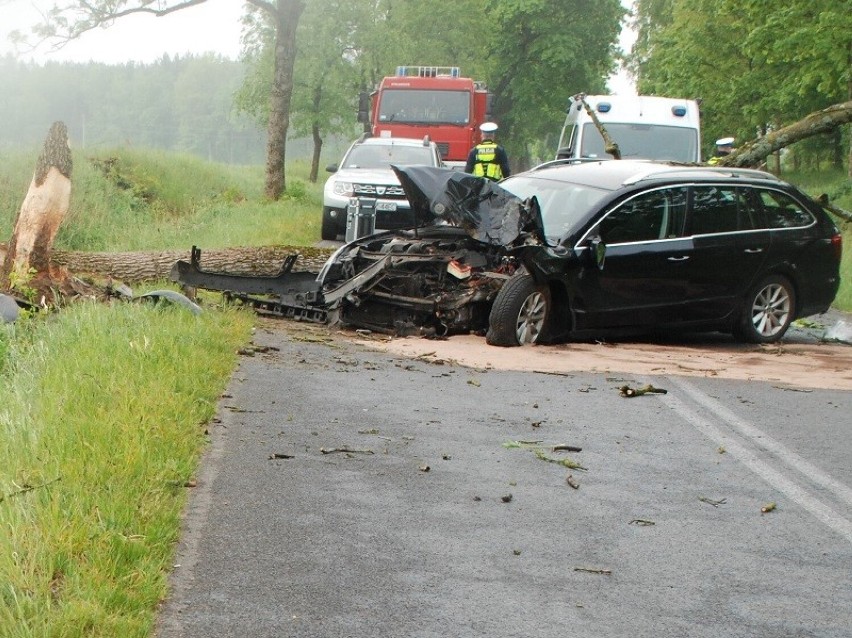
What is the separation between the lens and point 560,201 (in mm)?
11641

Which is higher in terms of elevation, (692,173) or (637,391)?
(692,173)

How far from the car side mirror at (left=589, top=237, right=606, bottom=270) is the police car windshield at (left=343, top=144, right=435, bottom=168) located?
1096cm

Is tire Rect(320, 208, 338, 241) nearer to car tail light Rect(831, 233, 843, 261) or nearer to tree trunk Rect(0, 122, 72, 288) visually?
tree trunk Rect(0, 122, 72, 288)

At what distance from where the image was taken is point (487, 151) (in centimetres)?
1781

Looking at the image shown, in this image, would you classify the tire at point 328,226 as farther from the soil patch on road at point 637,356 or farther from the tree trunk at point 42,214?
the soil patch on road at point 637,356

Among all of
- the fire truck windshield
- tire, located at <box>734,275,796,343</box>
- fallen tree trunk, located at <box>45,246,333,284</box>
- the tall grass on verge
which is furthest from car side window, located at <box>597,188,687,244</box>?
the fire truck windshield

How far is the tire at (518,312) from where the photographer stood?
10.6m

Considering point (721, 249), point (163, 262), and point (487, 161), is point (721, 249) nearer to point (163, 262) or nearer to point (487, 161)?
point (163, 262)

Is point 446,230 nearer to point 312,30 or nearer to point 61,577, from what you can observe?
point 61,577

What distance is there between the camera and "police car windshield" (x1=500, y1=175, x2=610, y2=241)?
11.2 meters

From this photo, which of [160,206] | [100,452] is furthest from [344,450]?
[160,206]

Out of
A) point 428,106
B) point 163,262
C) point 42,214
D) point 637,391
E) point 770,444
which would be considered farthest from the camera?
point 428,106

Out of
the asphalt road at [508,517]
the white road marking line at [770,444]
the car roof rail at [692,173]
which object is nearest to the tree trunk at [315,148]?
the car roof rail at [692,173]

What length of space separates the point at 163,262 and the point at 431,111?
14799 millimetres
